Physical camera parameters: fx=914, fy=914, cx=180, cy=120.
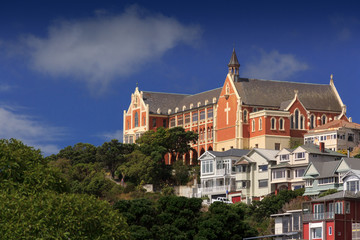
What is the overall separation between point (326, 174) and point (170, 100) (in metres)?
75.0

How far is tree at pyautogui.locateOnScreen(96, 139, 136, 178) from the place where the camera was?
14638 centimetres

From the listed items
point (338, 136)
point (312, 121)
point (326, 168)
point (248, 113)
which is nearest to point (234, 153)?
point (338, 136)

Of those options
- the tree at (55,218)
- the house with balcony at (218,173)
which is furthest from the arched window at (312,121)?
the tree at (55,218)

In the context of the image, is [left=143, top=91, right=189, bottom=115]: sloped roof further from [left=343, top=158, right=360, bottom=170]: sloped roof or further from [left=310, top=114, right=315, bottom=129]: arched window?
[left=343, top=158, right=360, bottom=170]: sloped roof

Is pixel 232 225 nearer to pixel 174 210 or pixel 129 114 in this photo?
pixel 174 210

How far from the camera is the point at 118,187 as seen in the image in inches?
5438

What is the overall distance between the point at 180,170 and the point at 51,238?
7537 centimetres

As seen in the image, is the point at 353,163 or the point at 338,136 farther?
the point at 338,136

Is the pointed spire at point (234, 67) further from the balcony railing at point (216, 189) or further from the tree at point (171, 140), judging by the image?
the balcony railing at point (216, 189)

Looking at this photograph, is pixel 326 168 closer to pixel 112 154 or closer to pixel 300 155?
pixel 300 155

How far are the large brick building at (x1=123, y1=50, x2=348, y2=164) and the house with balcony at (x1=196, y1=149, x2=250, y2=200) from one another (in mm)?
11414

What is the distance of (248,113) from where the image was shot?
504 feet

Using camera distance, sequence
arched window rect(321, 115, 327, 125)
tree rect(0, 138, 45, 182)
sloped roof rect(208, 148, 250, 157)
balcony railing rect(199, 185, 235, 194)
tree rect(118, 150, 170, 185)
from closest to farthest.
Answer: tree rect(0, 138, 45, 182) < balcony railing rect(199, 185, 235, 194) < sloped roof rect(208, 148, 250, 157) < tree rect(118, 150, 170, 185) < arched window rect(321, 115, 327, 125)

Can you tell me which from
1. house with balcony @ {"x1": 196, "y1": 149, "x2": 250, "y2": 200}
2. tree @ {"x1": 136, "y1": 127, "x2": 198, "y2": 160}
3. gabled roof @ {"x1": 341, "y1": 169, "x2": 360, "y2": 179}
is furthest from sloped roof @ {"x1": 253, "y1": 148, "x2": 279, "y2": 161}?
tree @ {"x1": 136, "y1": 127, "x2": 198, "y2": 160}
